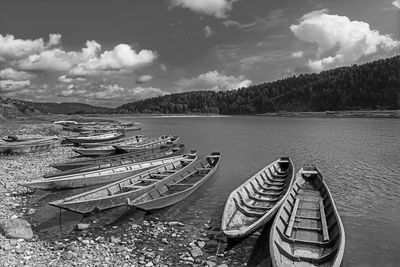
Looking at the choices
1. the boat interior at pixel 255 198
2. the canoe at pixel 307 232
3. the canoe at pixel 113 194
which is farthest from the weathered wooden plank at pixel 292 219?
the canoe at pixel 113 194

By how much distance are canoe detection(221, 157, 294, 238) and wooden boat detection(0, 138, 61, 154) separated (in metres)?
27.9

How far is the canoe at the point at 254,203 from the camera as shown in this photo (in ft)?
40.5

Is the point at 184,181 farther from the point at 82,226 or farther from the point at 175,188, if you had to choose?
the point at 82,226

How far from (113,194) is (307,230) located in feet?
33.5

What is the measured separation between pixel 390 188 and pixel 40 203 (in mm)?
23774

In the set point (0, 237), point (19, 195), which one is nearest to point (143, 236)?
point (0, 237)

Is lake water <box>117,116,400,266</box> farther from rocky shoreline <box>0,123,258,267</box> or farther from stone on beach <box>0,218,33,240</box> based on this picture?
stone on beach <box>0,218,33,240</box>

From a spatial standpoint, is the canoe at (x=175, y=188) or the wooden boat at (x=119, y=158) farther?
the wooden boat at (x=119, y=158)

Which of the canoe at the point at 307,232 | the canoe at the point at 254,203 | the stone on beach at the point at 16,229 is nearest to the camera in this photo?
the canoe at the point at 307,232

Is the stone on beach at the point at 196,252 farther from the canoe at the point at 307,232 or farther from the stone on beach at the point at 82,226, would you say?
the stone on beach at the point at 82,226

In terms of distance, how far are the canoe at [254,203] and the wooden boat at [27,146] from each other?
27901 mm

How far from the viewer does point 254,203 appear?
647 inches

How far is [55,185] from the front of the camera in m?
18.3

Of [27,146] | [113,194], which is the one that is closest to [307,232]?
[113,194]
